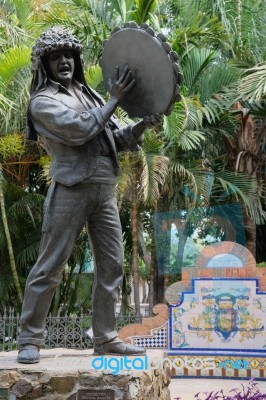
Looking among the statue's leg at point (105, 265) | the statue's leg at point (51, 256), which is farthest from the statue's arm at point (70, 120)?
the statue's leg at point (105, 265)

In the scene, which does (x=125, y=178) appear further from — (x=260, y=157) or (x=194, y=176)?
(x=260, y=157)

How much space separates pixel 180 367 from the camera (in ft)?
31.3

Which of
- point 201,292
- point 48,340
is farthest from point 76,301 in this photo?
point 201,292

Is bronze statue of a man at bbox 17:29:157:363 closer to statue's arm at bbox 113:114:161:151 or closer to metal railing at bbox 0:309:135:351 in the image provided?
statue's arm at bbox 113:114:161:151

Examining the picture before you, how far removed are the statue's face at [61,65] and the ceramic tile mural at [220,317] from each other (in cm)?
545

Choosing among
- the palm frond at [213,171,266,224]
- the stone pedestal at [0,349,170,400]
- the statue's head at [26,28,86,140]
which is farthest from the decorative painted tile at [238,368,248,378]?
the statue's head at [26,28,86,140]

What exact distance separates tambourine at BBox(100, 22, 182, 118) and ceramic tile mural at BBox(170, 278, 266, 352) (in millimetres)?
5372

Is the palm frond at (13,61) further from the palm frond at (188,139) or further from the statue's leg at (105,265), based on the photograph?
the statue's leg at (105,265)

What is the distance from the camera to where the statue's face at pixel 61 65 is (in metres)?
4.77

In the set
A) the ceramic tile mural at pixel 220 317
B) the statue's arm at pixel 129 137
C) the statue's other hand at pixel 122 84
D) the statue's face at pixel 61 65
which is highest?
the statue's face at pixel 61 65

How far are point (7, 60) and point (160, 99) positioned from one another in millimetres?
6418

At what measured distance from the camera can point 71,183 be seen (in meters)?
4.65

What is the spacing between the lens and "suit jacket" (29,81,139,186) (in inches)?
177

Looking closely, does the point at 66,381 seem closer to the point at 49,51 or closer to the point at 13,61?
the point at 49,51
